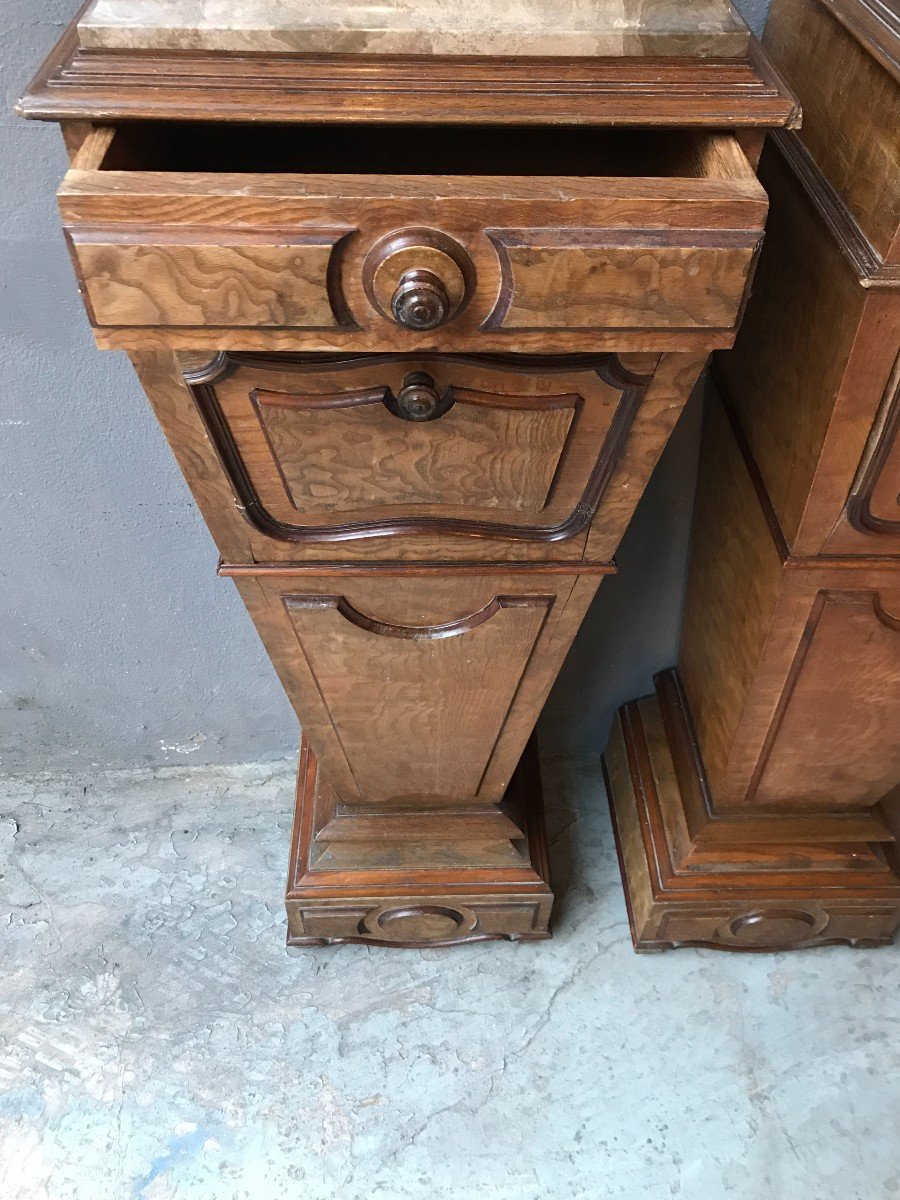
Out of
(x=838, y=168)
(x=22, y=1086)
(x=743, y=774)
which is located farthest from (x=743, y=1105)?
(x=838, y=168)

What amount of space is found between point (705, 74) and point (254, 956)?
116 cm

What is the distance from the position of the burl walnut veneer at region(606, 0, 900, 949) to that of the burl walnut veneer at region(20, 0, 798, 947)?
5.6 inches

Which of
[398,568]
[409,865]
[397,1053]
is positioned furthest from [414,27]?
[397,1053]

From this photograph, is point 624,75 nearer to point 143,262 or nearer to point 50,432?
point 143,262

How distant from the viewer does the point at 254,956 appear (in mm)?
1272

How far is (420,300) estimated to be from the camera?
0.53 m

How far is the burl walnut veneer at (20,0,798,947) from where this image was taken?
0.52 m

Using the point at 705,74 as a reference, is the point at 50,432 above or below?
below

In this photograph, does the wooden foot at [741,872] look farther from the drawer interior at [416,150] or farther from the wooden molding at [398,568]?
the drawer interior at [416,150]

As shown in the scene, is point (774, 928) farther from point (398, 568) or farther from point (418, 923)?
point (398, 568)

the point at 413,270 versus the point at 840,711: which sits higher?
the point at 413,270

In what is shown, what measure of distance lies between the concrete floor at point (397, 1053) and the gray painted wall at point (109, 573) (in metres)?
0.18

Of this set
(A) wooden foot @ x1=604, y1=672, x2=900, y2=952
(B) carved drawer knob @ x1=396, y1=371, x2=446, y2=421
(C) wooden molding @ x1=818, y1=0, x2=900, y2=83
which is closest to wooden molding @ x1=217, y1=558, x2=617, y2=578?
(B) carved drawer knob @ x1=396, y1=371, x2=446, y2=421

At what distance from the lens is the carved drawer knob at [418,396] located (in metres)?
0.62
